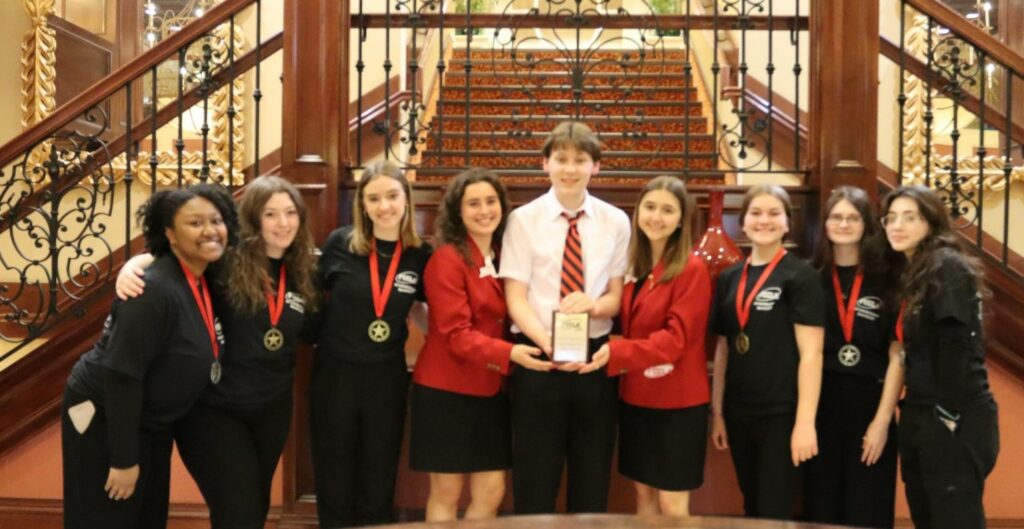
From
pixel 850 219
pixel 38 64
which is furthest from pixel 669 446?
pixel 38 64

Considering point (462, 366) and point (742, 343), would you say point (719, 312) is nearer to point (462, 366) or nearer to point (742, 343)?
point (742, 343)

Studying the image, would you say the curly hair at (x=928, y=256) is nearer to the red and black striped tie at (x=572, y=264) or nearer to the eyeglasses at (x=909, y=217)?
the eyeglasses at (x=909, y=217)

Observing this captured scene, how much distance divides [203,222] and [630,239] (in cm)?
140

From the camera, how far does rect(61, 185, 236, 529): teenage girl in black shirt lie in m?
2.89

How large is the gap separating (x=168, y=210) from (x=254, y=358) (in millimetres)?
535

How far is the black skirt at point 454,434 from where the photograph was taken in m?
3.31

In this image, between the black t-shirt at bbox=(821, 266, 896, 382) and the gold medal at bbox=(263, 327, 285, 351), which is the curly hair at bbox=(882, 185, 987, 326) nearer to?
the black t-shirt at bbox=(821, 266, 896, 382)

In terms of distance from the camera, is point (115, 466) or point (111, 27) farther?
point (111, 27)

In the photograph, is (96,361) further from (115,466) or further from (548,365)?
(548,365)

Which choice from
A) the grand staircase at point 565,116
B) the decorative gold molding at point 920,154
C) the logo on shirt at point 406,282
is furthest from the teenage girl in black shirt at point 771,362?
the decorative gold molding at point 920,154

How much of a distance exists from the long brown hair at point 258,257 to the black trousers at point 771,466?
1529 mm

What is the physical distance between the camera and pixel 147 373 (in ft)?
9.80

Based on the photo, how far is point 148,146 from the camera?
23.0 ft

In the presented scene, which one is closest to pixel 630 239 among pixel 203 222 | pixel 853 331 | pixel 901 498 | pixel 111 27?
pixel 853 331
